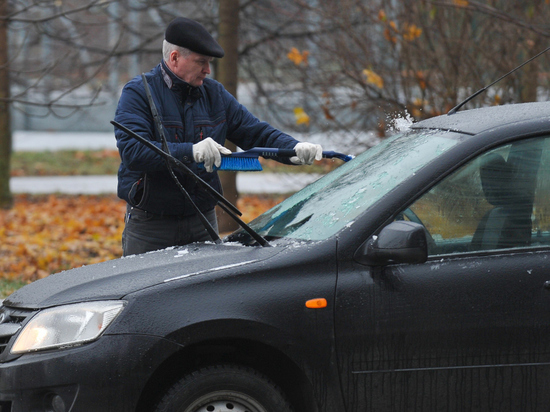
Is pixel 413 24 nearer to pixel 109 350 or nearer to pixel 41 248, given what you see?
pixel 41 248

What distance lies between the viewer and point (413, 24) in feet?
27.8

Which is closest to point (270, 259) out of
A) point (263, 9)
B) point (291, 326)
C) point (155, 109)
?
point (291, 326)

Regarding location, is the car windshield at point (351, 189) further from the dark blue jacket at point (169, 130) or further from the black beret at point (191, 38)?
the black beret at point (191, 38)

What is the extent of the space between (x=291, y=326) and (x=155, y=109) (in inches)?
62.9

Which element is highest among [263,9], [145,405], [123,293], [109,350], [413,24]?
[263,9]

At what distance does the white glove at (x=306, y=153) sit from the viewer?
13.7 ft

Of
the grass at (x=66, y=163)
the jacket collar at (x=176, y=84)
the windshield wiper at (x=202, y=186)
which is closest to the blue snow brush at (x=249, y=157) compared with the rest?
the windshield wiper at (x=202, y=186)

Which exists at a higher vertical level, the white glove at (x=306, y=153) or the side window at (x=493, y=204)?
the white glove at (x=306, y=153)

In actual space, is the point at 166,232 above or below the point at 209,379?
above

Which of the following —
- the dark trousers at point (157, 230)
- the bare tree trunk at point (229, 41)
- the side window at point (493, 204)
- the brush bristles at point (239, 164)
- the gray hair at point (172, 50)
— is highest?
the bare tree trunk at point (229, 41)

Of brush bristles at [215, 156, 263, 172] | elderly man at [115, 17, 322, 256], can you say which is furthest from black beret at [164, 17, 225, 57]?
brush bristles at [215, 156, 263, 172]

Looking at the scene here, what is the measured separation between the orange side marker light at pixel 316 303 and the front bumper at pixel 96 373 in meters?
0.52

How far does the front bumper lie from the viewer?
2.92 m

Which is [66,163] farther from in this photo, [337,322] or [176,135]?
[337,322]
